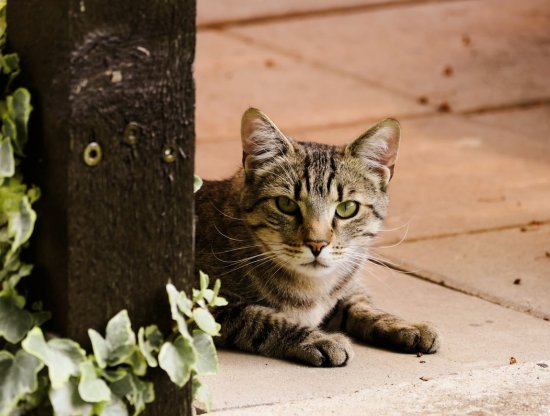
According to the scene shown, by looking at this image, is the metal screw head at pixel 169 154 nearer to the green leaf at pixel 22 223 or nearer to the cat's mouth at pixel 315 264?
the green leaf at pixel 22 223

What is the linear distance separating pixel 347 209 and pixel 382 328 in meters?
0.50

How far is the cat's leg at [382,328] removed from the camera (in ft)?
16.0

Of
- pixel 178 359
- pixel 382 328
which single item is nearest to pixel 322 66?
pixel 382 328

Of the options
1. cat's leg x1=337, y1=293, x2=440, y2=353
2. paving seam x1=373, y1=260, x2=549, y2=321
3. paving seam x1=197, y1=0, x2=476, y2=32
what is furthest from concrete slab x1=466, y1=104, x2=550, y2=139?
cat's leg x1=337, y1=293, x2=440, y2=353

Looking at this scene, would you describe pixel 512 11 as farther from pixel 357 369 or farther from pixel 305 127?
pixel 357 369

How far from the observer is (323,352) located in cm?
470

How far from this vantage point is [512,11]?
1138 cm

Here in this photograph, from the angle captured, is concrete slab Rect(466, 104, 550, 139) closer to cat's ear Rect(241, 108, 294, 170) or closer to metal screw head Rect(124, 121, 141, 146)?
cat's ear Rect(241, 108, 294, 170)

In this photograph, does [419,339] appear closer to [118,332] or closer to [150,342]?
[150,342]

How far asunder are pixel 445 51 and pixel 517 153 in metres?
2.53

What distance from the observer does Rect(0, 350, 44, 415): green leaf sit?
11.4 feet

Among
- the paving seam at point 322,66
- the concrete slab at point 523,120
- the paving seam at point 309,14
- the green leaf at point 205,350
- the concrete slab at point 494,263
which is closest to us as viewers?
the green leaf at point 205,350

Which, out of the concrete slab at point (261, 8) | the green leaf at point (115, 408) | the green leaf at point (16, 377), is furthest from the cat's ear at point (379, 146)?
the concrete slab at point (261, 8)

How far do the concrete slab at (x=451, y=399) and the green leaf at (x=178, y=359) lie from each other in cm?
47
